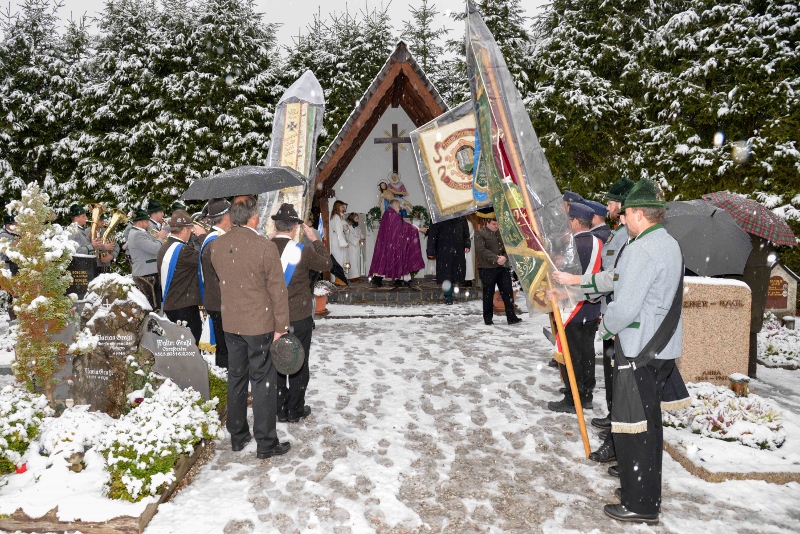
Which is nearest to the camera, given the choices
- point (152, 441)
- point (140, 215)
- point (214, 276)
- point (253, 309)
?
point (152, 441)

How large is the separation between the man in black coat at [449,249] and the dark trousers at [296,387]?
723cm

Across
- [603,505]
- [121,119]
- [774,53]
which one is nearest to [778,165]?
[774,53]

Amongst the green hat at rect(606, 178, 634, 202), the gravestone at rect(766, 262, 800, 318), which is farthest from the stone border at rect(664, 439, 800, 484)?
the gravestone at rect(766, 262, 800, 318)

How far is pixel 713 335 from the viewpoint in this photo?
578 cm

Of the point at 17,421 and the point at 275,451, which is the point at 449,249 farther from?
the point at 17,421

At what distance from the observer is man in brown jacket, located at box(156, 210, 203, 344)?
6.04 metres

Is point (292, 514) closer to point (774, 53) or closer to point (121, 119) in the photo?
point (774, 53)

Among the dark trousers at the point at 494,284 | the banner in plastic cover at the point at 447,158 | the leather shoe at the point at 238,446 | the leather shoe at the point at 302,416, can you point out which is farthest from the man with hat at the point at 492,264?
the leather shoe at the point at 238,446

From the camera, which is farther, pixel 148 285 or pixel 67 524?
pixel 148 285

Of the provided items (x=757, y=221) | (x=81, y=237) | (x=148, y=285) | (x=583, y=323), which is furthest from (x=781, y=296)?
(x=81, y=237)

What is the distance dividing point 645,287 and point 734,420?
7.39 feet

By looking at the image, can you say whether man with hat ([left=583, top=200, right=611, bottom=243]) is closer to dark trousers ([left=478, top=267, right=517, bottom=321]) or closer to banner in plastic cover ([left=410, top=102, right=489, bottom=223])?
banner in plastic cover ([left=410, top=102, right=489, bottom=223])

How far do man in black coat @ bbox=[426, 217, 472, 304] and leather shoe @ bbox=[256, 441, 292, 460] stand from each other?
7936 mm

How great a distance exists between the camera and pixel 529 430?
4953 millimetres
